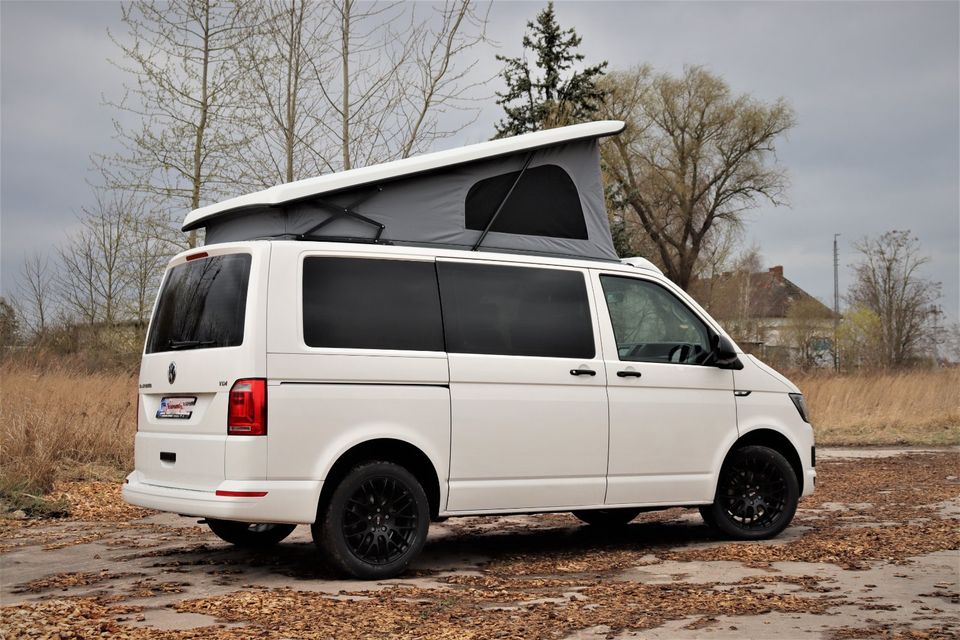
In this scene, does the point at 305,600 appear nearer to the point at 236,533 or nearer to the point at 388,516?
the point at 388,516

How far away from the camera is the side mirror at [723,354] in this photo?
Result: 822cm

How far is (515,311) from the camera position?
→ 7.39 meters

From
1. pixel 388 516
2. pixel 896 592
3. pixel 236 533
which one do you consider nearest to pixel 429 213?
pixel 388 516

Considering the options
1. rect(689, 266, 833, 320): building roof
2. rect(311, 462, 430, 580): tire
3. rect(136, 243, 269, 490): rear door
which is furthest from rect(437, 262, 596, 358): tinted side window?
rect(689, 266, 833, 320): building roof

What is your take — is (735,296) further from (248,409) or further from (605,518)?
(248,409)

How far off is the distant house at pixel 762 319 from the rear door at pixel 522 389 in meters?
28.0

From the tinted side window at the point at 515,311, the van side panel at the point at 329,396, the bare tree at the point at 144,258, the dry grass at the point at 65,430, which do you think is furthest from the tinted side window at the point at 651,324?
the bare tree at the point at 144,258

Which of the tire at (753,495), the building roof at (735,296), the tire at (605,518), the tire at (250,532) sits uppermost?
the building roof at (735,296)

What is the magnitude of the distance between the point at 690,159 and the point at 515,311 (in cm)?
4015

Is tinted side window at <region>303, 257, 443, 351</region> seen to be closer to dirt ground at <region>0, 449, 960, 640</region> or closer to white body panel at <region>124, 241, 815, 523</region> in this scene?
white body panel at <region>124, 241, 815, 523</region>

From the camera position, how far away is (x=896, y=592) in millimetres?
5984

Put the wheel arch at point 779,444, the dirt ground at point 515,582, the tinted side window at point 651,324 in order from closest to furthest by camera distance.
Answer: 1. the dirt ground at point 515,582
2. the tinted side window at point 651,324
3. the wheel arch at point 779,444

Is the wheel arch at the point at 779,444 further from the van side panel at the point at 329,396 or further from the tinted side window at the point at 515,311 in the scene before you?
the van side panel at the point at 329,396

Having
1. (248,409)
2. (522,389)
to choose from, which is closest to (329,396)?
(248,409)
